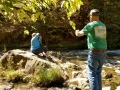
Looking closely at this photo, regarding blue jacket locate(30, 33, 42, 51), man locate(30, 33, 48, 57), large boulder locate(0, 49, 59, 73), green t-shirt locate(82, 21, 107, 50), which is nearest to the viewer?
green t-shirt locate(82, 21, 107, 50)

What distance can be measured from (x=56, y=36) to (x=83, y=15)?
3.51 metres

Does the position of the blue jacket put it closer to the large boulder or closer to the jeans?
the large boulder

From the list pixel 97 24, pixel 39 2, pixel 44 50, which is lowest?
pixel 44 50

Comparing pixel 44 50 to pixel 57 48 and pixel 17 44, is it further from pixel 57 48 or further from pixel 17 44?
pixel 17 44

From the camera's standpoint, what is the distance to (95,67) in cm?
575

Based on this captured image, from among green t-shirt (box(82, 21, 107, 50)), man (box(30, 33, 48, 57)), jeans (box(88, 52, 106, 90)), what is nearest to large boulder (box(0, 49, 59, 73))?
man (box(30, 33, 48, 57))

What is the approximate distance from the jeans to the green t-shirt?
159 mm

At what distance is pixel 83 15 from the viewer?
23797 mm

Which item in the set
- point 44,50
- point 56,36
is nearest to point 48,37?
point 56,36

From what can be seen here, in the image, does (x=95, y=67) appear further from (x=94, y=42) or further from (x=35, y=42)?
(x=35, y=42)

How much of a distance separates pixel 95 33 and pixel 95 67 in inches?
28.7

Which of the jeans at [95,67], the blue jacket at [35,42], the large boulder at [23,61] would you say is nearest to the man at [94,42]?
the jeans at [95,67]

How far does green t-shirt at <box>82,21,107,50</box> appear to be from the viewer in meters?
5.66

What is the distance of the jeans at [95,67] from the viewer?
18.6 ft
